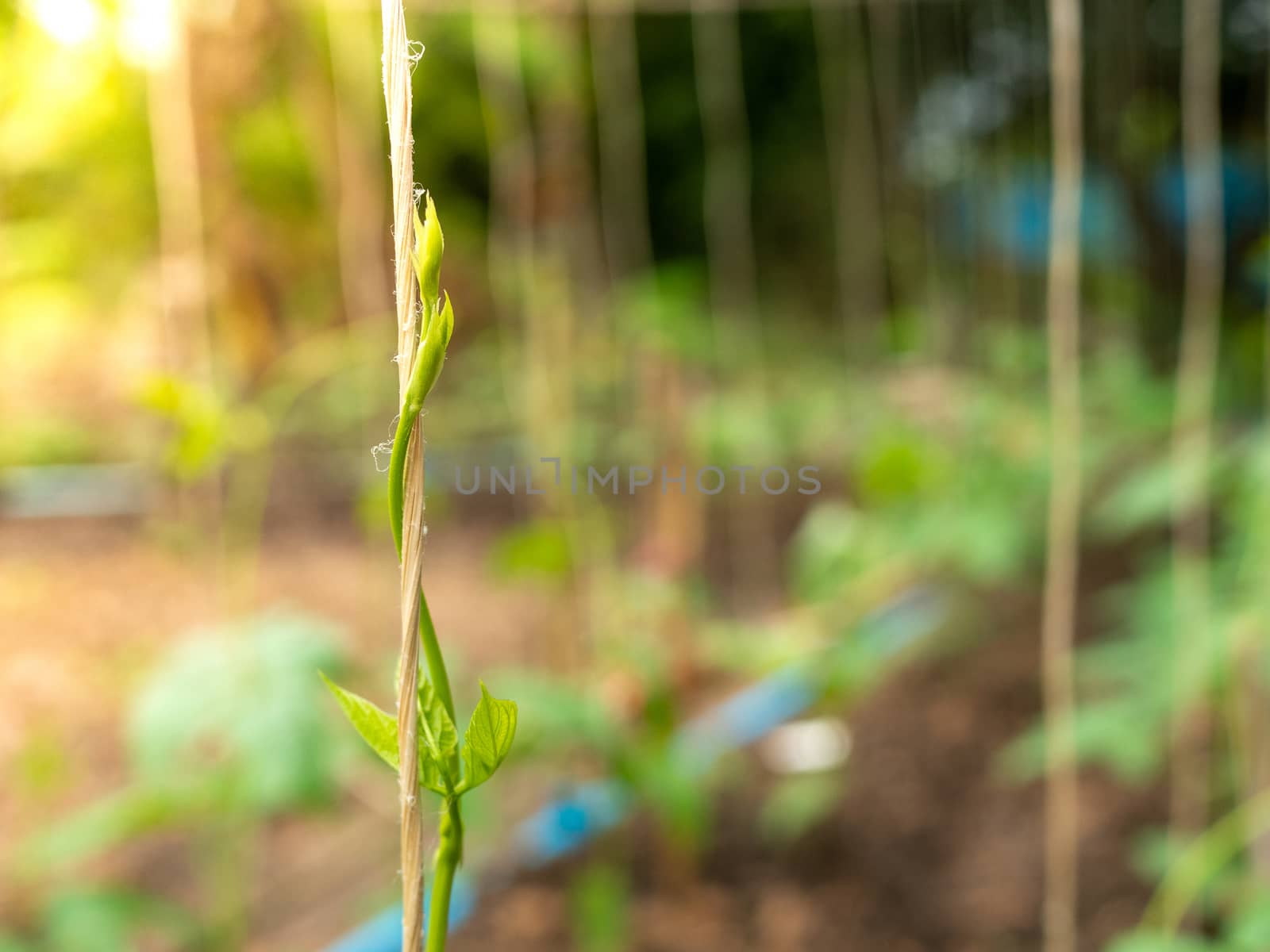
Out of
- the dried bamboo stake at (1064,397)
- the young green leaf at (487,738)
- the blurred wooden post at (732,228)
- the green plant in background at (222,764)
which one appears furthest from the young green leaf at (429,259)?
the blurred wooden post at (732,228)

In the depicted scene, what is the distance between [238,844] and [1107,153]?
254 centimetres

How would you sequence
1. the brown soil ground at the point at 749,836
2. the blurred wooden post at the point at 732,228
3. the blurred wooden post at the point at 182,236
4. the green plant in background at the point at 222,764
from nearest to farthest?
the green plant in background at the point at 222,764 < the blurred wooden post at the point at 182,236 < the brown soil ground at the point at 749,836 < the blurred wooden post at the point at 732,228

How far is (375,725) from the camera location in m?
0.34

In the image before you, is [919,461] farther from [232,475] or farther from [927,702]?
[232,475]

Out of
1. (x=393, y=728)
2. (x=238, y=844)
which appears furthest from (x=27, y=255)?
(x=393, y=728)

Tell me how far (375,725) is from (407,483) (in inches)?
3.5

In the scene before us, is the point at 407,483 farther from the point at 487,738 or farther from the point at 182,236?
the point at 182,236

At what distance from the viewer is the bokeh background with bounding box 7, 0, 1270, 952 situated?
1.07 meters

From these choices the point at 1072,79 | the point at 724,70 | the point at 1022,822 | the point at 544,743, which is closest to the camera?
the point at 1072,79

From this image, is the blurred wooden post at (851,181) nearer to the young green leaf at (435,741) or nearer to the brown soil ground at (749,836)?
the brown soil ground at (749,836)

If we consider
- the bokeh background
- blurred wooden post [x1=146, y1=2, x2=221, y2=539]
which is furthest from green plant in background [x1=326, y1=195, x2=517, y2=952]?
blurred wooden post [x1=146, y1=2, x2=221, y2=539]

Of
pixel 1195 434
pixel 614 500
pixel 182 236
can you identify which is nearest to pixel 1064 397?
pixel 1195 434

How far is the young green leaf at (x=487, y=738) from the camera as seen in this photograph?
1.06 ft

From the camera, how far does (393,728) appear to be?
0.34m
